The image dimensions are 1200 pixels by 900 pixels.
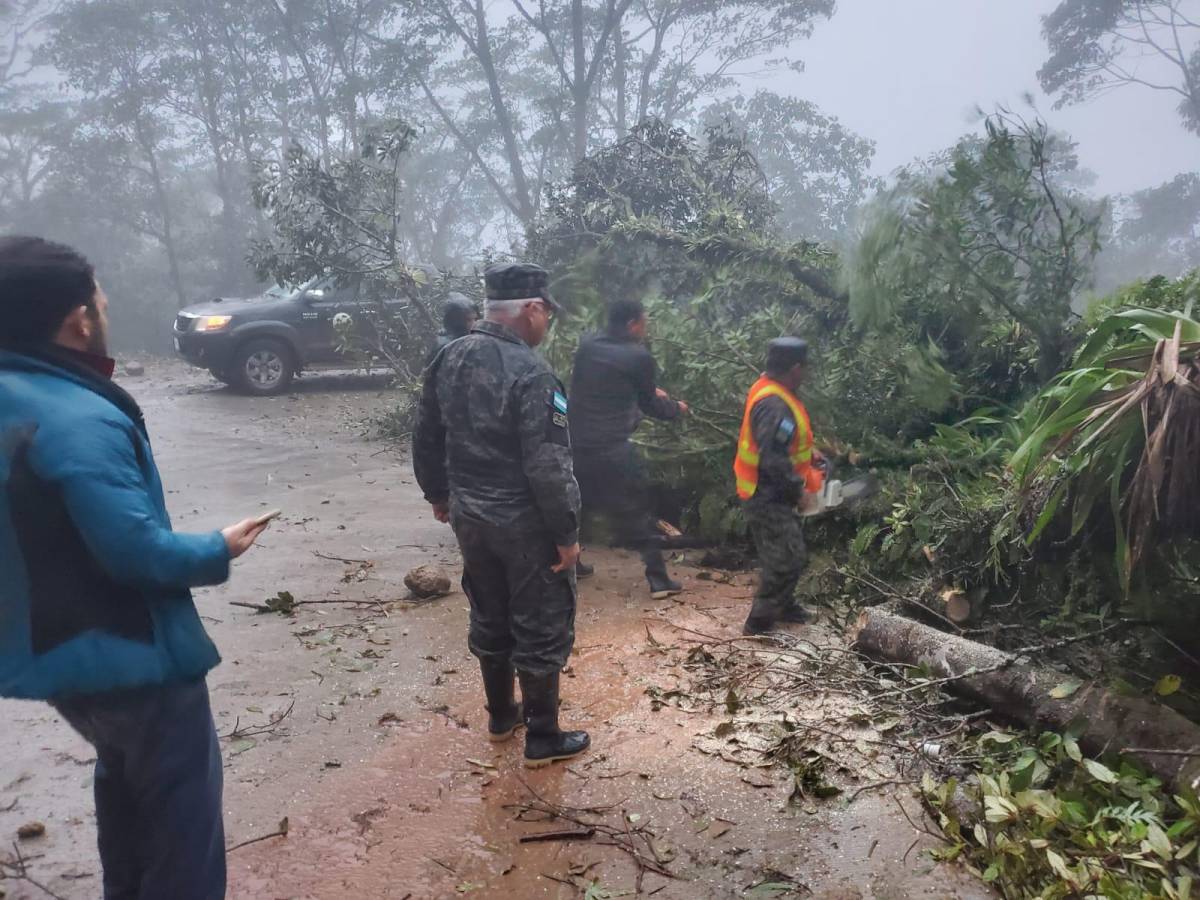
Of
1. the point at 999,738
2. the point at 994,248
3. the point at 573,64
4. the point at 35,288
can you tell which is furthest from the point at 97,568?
the point at 573,64

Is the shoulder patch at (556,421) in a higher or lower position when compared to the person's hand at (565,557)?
higher

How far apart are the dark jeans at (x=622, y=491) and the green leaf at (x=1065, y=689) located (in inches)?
108

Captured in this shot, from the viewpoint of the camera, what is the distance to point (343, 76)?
25.9 meters

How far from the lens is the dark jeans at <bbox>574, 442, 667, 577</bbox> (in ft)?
18.6

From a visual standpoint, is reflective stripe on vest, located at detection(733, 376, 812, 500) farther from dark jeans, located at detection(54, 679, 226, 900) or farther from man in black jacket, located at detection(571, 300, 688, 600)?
dark jeans, located at detection(54, 679, 226, 900)

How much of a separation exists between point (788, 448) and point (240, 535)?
320 cm

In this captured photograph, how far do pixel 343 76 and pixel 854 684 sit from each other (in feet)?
88.3

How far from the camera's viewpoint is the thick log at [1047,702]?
2.87 meters

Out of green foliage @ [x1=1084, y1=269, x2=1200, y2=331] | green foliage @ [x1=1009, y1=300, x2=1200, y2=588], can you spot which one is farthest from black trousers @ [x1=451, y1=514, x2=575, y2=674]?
green foliage @ [x1=1084, y1=269, x2=1200, y2=331]

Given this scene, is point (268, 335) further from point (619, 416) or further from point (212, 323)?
point (619, 416)

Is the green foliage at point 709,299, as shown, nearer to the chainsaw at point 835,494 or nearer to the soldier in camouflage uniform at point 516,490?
the chainsaw at point 835,494

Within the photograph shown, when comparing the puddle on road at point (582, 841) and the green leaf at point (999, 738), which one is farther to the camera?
the green leaf at point (999, 738)

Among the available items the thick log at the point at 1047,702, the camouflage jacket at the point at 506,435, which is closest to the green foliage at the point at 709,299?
the thick log at the point at 1047,702

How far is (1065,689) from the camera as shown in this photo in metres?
3.19
